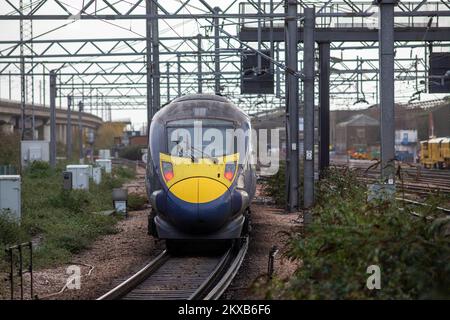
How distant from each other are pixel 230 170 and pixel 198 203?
102 centimetres

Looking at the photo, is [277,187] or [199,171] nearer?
[199,171]

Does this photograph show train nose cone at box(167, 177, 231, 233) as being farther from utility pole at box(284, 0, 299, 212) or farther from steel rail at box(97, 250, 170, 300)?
utility pole at box(284, 0, 299, 212)

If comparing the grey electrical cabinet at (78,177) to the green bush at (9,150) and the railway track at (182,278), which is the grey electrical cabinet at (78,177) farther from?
the railway track at (182,278)

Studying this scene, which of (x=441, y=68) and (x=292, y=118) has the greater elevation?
(x=441, y=68)

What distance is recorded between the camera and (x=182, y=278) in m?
13.5

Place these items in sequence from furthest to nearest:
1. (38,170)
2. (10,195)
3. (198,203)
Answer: (38,170)
(10,195)
(198,203)

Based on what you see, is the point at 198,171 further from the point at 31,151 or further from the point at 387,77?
the point at 31,151

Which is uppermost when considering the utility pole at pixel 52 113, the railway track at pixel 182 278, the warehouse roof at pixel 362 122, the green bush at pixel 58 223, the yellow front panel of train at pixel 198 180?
the warehouse roof at pixel 362 122

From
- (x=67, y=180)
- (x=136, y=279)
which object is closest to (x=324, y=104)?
(x=67, y=180)

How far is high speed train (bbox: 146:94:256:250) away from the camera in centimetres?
1452

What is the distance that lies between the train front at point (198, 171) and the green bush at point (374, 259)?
4955mm

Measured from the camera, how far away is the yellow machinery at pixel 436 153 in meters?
60.2

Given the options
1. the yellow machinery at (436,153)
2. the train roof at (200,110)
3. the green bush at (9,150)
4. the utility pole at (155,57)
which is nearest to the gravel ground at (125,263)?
the train roof at (200,110)

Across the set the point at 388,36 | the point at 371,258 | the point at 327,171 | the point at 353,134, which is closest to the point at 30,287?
the point at 371,258
